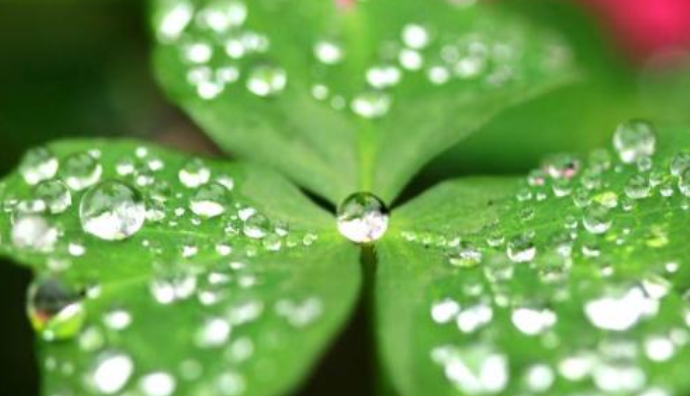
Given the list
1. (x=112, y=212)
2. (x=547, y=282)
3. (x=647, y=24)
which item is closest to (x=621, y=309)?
(x=547, y=282)

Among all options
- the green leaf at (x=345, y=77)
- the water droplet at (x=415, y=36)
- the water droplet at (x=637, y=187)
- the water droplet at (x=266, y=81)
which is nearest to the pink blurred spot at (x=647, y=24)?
the green leaf at (x=345, y=77)

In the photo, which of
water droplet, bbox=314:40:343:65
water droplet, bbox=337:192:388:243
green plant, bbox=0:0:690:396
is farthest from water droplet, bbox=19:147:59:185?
water droplet, bbox=314:40:343:65

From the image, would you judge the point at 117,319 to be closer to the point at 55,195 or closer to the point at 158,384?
the point at 158,384

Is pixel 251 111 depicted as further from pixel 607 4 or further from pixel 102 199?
pixel 607 4

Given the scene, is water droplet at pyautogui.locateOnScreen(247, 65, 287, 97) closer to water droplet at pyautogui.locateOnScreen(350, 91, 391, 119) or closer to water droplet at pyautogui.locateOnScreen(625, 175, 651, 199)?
water droplet at pyautogui.locateOnScreen(350, 91, 391, 119)

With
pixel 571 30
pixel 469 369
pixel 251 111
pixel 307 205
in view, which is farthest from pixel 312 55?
pixel 571 30

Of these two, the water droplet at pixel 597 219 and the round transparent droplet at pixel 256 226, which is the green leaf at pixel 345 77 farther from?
the water droplet at pixel 597 219

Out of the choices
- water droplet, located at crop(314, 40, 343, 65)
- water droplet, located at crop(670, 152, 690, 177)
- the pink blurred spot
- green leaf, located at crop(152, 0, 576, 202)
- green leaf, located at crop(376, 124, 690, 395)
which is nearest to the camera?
green leaf, located at crop(376, 124, 690, 395)

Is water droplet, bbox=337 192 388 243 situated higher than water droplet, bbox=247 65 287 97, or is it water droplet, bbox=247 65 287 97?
water droplet, bbox=247 65 287 97
